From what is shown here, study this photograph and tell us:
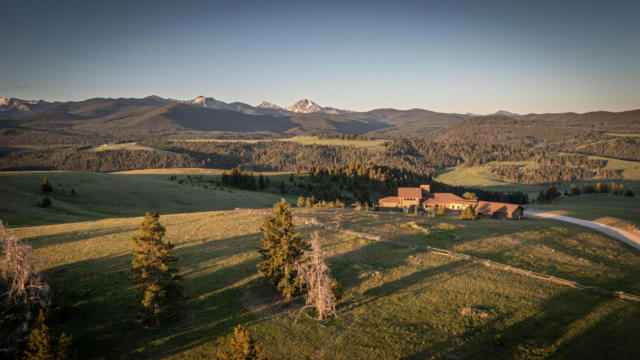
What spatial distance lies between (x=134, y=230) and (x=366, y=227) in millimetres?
33511

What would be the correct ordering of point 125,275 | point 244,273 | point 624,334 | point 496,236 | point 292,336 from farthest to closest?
1. point 496,236
2. point 244,273
3. point 125,275
4. point 624,334
5. point 292,336

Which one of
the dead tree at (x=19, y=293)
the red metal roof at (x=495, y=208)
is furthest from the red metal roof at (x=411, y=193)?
the dead tree at (x=19, y=293)

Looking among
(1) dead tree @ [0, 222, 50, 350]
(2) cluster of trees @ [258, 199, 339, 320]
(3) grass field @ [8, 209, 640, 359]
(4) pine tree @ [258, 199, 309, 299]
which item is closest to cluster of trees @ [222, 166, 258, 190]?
(3) grass field @ [8, 209, 640, 359]

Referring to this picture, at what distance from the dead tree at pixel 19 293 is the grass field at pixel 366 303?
215 cm

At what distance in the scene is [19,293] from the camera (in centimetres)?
1867

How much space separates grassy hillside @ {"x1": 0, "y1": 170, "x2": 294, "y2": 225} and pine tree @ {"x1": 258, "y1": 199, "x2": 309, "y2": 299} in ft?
147

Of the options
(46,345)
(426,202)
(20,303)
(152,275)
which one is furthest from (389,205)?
(46,345)

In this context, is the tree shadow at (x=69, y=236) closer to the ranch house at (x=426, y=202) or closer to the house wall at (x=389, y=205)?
the ranch house at (x=426, y=202)

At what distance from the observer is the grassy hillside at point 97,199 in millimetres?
52903

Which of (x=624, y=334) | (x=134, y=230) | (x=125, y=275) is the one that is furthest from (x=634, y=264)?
(x=134, y=230)

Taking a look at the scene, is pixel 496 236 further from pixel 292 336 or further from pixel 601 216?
pixel 601 216

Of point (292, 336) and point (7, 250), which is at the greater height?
point (7, 250)

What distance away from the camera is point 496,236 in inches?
1848

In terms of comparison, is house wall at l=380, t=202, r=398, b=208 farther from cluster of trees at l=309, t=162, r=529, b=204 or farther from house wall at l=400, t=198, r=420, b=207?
cluster of trees at l=309, t=162, r=529, b=204
